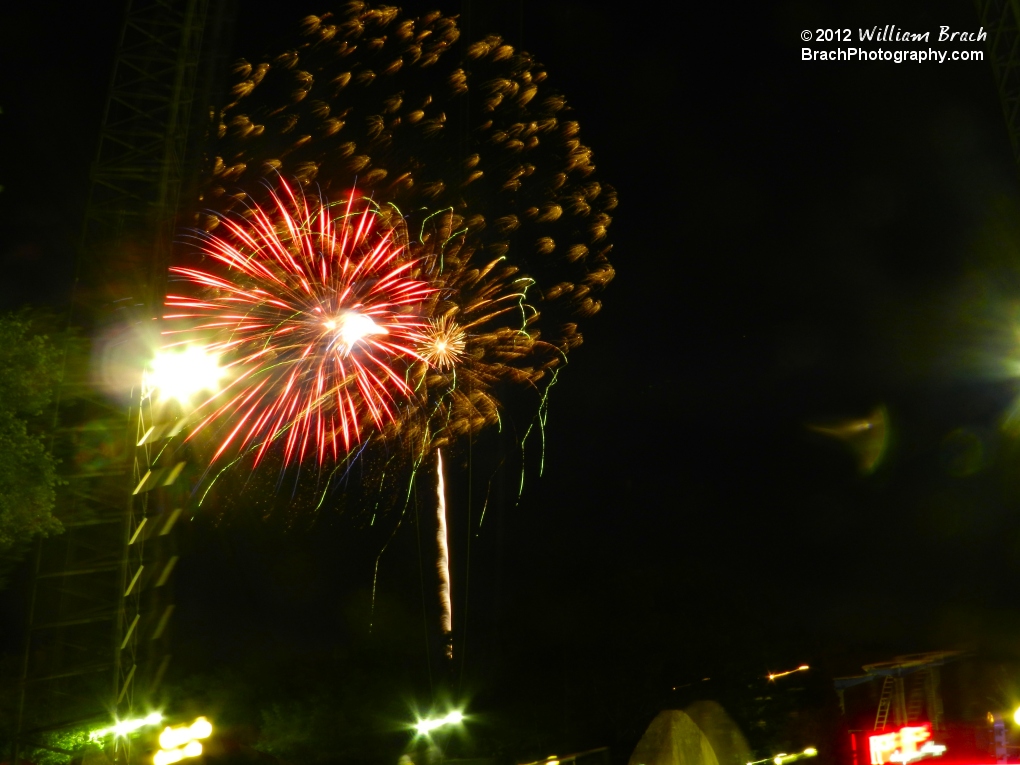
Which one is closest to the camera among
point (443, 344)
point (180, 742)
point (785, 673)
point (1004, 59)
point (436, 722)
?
point (180, 742)

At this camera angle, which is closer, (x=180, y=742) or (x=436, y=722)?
(x=180, y=742)

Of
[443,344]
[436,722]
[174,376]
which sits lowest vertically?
[436,722]

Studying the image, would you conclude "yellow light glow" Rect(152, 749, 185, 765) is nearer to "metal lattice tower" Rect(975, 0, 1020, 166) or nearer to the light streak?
"metal lattice tower" Rect(975, 0, 1020, 166)

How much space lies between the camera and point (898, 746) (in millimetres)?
16375

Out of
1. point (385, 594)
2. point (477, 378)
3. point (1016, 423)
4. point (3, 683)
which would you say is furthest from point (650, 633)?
point (3, 683)

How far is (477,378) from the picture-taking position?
18.1 m

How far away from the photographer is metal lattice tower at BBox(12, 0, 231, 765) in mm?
11523

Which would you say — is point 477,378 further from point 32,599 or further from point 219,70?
point 32,599

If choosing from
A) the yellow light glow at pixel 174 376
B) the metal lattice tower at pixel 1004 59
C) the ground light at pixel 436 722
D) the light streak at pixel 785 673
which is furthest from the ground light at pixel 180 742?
the light streak at pixel 785 673

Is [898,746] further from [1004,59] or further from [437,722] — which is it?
[437,722]

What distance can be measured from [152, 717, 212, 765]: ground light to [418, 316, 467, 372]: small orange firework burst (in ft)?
30.9

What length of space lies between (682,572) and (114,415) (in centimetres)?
2624

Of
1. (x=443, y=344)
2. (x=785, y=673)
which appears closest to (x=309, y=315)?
(x=443, y=344)

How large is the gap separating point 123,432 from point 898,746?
44.0 ft
